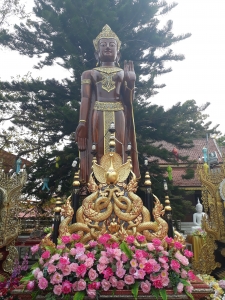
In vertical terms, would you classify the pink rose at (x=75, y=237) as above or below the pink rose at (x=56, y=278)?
above

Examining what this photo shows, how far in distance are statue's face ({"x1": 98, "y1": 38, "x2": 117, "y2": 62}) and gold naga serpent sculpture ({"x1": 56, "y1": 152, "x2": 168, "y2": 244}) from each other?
11.2ft

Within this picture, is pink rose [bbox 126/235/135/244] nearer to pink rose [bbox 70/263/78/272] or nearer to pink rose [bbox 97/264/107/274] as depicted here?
pink rose [bbox 97/264/107/274]

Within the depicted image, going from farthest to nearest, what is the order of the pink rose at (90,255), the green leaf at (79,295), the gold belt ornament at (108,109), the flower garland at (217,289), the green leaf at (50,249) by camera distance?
the gold belt ornament at (108,109) < the flower garland at (217,289) < the green leaf at (50,249) < the pink rose at (90,255) < the green leaf at (79,295)

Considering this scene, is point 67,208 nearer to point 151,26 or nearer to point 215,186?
point 215,186

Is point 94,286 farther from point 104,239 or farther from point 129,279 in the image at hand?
point 104,239

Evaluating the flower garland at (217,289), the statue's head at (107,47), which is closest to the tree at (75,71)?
the statue's head at (107,47)

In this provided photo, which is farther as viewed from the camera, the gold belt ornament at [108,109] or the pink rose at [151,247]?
Answer: the gold belt ornament at [108,109]

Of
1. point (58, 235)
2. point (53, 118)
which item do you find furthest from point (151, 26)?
point (58, 235)

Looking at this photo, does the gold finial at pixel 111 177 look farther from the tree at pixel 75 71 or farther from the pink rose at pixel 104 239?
the tree at pixel 75 71

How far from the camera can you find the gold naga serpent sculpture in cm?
232

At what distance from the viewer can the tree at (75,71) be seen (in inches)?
357

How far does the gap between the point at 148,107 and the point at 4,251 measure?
6349 mm

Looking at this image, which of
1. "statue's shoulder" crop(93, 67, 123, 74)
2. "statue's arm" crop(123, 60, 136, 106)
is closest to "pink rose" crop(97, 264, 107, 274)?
"statue's arm" crop(123, 60, 136, 106)

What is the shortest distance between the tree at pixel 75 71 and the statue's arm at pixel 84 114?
316 centimetres
